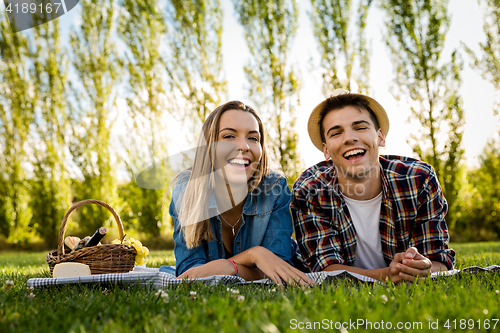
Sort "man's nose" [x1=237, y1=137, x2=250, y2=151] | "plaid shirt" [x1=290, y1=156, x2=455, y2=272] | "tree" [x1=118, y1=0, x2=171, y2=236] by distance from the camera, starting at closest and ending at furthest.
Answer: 1. "plaid shirt" [x1=290, y1=156, x2=455, y2=272]
2. "man's nose" [x1=237, y1=137, x2=250, y2=151]
3. "tree" [x1=118, y1=0, x2=171, y2=236]

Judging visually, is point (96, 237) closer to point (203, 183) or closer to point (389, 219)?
point (203, 183)

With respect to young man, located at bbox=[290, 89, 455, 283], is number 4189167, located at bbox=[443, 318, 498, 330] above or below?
below

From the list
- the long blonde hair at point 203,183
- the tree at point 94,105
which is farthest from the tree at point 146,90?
the long blonde hair at point 203,183

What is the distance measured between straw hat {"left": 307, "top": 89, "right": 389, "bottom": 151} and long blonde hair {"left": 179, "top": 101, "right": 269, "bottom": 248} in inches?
21.7

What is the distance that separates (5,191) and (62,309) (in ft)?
45.0

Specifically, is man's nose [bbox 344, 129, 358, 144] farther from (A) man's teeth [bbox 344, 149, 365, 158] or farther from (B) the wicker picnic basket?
(B) the wicker picnic basket

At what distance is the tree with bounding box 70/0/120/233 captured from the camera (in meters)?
11.6

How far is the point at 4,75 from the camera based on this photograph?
13.2 meters

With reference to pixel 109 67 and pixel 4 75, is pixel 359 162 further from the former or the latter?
pixel 4 75

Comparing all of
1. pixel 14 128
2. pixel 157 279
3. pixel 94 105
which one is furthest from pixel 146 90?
pixel 157 279

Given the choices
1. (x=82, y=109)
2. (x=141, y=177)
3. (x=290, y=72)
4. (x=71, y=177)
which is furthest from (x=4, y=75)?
(x=290, y=72)

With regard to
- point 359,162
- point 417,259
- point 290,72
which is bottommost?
point 417,259

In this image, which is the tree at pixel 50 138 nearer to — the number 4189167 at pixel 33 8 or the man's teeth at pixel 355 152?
the number 4189167 at pixel 33 8

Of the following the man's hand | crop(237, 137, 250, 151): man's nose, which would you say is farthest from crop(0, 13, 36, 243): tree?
the man's hand
